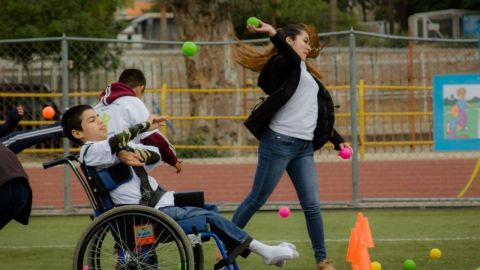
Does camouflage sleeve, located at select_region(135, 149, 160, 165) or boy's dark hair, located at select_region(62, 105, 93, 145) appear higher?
boy's dark hair, located at select_region(62, 105, 93, 145)

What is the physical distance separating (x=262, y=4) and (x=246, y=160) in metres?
5.41

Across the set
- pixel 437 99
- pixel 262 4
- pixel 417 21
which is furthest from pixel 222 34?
pixel 417 21

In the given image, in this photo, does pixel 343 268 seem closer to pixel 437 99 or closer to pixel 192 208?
pixel 192 208

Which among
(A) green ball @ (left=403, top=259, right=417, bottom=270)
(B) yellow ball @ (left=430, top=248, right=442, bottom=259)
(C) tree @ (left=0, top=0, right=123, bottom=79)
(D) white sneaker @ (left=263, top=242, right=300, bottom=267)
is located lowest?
(B) yellow ball @ (left=430, top=248, right=442, bottom=259)

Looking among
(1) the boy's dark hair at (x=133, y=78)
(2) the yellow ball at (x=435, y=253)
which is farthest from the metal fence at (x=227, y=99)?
(2) the yellow ball at (x=435, y=253)

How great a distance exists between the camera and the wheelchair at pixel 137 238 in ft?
21.9

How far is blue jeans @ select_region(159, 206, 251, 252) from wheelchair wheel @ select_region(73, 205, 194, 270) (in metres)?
0.19

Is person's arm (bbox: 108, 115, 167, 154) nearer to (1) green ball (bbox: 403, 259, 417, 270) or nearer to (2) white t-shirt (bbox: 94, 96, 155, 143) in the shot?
(2) white t-shirt (bbox: 94, 96, 155, 143)

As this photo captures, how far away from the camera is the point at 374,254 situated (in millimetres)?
9016

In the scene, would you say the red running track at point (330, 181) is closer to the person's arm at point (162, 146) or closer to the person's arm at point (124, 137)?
the person's arm at point (162, 146)

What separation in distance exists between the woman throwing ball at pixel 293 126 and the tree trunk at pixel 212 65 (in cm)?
1080

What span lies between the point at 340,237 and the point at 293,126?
105 inches

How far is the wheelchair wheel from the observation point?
6652 mm

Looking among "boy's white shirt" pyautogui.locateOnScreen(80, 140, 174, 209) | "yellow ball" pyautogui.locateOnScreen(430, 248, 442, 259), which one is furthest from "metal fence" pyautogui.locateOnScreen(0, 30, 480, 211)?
"boy's white shirt" pyautogui.locateOnScreen(80, 140, 174, 209)
